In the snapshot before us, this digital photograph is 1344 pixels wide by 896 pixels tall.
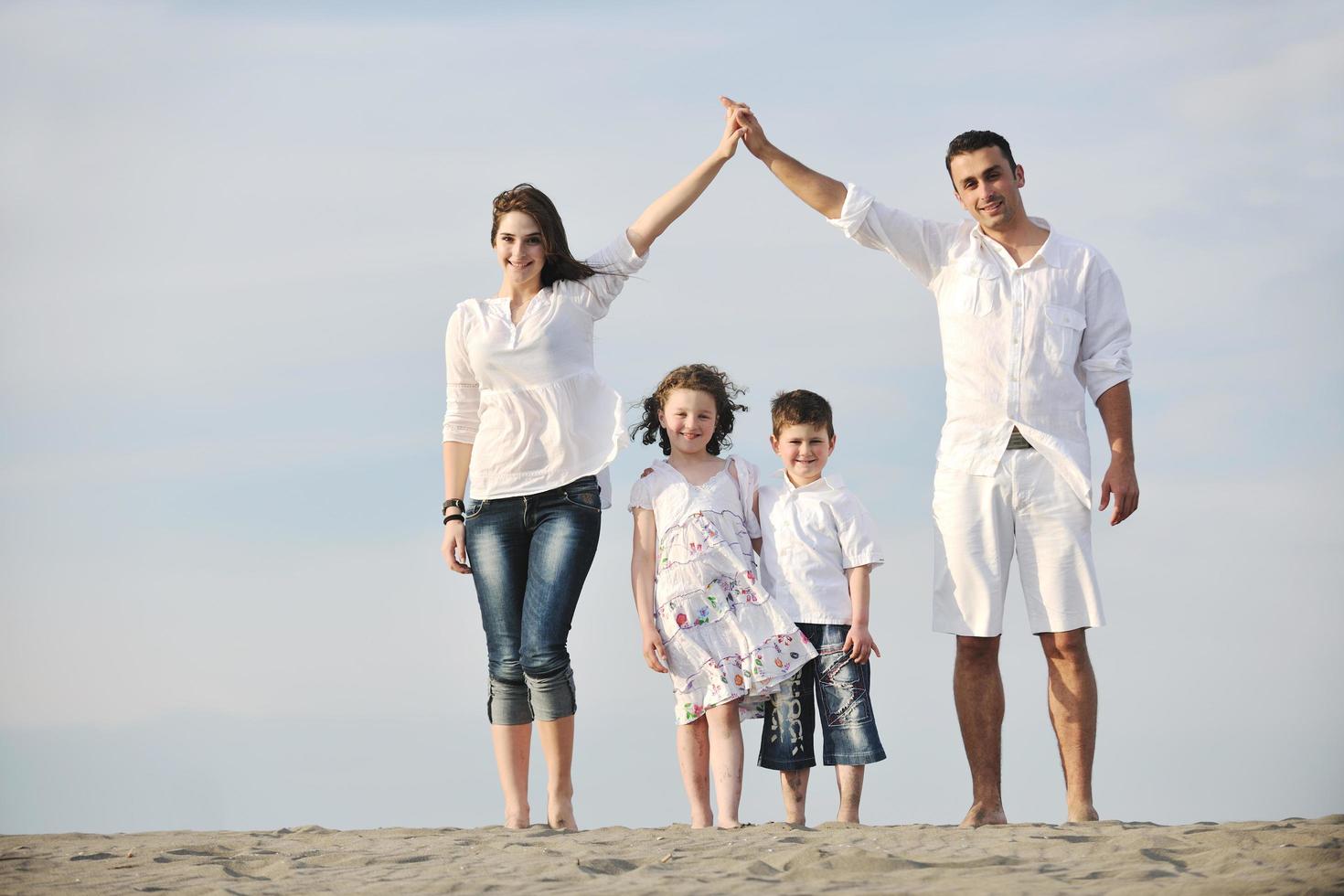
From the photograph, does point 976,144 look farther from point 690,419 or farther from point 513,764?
point 513,764

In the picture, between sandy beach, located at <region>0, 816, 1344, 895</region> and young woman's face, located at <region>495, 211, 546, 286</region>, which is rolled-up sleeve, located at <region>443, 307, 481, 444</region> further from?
sandy beach, located at <region>0, 816, 1344, 895</region>

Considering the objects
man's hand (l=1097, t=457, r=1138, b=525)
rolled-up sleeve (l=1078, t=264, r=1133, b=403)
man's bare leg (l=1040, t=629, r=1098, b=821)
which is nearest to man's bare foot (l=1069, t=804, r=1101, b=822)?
man's bare leg (l=1040, t=629, r=1098, b=821)

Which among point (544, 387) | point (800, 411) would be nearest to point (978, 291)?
point (800, 411)

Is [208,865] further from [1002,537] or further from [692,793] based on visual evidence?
[1002,537]

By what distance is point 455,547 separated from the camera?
18.1 ft

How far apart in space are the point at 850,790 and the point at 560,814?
1072 mm

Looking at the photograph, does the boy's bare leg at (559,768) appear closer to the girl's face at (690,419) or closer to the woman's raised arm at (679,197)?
the girl's face at (690,419)

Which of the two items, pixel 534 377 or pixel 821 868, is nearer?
pixel 821 868

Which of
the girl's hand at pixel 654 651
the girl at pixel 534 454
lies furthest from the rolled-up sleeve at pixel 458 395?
the girl's hand at pixel 654 651

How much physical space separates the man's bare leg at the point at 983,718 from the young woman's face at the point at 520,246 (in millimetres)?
2128

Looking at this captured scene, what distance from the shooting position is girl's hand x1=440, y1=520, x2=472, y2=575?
5.52 m

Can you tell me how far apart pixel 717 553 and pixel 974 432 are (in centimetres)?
104

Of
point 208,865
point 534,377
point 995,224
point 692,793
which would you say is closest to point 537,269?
point 534,377

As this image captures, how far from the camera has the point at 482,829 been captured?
5.32 meters
